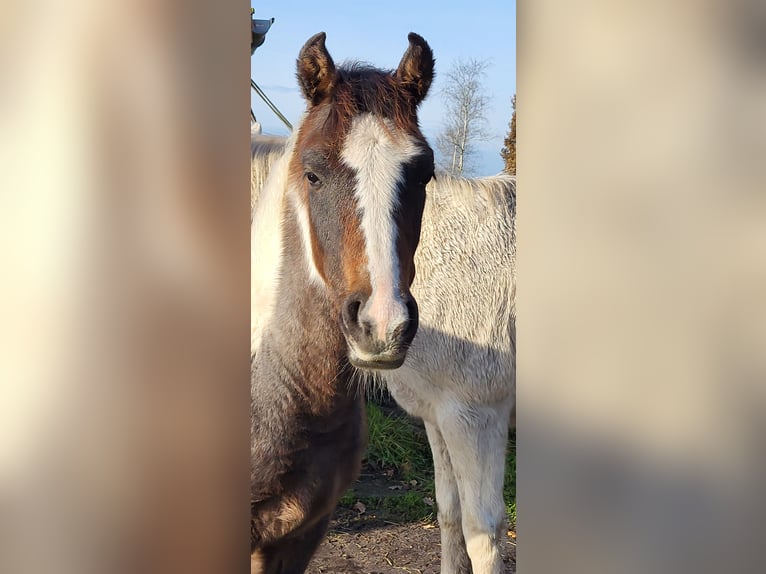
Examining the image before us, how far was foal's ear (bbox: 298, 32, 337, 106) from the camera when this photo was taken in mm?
834

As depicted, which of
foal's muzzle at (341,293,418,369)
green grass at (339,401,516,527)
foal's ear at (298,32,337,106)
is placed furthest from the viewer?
green grass at (339,401,516,527)

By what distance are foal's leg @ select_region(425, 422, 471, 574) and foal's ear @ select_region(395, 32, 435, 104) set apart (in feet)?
1.81

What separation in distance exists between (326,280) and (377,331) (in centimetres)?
15

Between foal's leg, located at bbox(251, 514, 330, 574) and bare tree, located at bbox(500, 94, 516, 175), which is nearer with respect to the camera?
foal's leg, located at bbox(251, 514, 330, 574)

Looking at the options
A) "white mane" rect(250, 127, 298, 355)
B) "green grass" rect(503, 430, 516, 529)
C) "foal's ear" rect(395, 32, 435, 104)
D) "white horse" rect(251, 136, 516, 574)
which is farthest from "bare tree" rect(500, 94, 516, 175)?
"green grass" rect(503, 430, 516, 529)

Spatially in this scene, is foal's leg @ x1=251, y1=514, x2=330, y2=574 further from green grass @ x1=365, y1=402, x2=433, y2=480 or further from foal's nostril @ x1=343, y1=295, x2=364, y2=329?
green grass @ x1=365, y1=402, x2=433, y2=480

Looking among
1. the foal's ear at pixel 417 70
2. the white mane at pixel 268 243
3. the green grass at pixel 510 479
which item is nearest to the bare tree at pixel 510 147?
the foal's ear at pixel 417 70

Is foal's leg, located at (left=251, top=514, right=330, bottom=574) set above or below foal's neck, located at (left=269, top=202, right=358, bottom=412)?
below

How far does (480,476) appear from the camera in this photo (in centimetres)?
107
